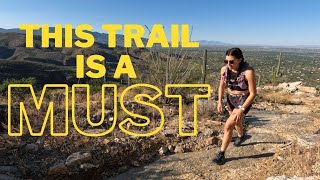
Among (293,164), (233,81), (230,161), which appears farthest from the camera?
(230,161)

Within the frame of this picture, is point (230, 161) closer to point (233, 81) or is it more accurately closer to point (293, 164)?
point (293, 164)

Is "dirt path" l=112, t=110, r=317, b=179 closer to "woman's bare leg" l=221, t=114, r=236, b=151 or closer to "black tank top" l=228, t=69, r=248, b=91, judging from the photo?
"woman's bare leg" l=221, t=114, r=236, b=151

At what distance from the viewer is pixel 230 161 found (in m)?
4.25

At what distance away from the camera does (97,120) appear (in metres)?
6.08

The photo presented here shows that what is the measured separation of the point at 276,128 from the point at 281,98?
3986mm

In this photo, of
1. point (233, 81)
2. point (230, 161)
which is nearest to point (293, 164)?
point (230, 161)

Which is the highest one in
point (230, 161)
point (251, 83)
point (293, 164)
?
point (251, 83)

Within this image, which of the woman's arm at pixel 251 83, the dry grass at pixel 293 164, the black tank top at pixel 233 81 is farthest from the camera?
the black tank top at pixel 233 81

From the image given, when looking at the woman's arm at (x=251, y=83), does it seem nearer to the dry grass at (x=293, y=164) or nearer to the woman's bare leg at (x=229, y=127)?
the woman's bare leg at (x=229, y=127)

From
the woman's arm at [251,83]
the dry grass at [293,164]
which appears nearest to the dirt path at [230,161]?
the dry grass at [293,164]

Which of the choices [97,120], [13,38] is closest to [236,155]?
[97,120]

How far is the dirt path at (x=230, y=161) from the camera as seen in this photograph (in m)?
3.97

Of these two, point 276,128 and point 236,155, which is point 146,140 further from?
point 276,128

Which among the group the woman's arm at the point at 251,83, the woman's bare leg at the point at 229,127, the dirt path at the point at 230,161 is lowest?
the dirt path at the point at 230,161
